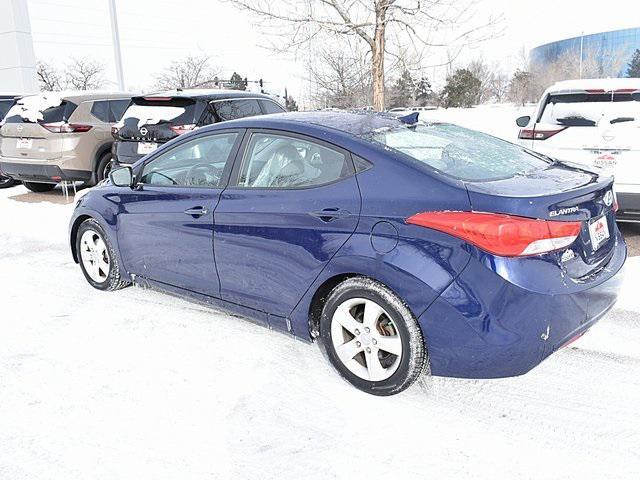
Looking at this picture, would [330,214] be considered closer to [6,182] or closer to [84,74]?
[6,182]

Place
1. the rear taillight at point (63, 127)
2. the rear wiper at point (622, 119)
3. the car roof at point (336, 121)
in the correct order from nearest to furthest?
the car roof at point (336, 121)
the rear wiper at point (622, 119)
the rear taillight at point (63, 127)

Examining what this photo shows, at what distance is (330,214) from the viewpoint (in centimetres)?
312

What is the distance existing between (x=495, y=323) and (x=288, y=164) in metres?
1.55

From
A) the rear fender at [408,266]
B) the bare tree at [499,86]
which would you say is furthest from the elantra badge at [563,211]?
the bare tree at [499,86]

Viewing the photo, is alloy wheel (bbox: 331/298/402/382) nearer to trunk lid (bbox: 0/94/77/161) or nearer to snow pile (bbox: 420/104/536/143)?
snow pile (bbox: 420/104/536/143)

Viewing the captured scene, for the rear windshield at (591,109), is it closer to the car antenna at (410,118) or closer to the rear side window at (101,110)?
the car antenna at (410,118)

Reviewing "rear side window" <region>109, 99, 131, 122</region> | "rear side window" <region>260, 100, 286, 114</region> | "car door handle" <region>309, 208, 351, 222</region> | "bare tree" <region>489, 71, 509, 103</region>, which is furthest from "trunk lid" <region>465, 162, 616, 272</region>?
"bare tree" <region>489, 71, 509, 103</region>

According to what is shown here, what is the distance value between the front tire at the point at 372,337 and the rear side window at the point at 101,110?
7892 mm

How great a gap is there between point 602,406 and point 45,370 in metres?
3.21

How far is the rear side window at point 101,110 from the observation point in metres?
9.70

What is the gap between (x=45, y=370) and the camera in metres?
3.52

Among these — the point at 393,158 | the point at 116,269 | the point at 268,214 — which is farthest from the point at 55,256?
the point at 393,158

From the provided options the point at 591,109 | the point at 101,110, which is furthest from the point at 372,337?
the point at 101,110

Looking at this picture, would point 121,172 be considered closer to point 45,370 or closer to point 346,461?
point 45,370
